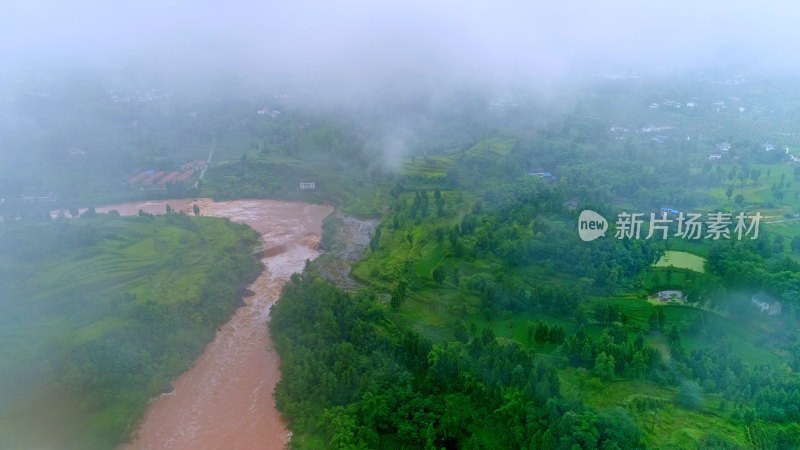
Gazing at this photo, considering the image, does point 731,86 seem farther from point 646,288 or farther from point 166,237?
point 166,237

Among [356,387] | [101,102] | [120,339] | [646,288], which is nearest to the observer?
[356,387]

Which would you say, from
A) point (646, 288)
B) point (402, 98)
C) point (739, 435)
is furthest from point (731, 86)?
point (739, 435)

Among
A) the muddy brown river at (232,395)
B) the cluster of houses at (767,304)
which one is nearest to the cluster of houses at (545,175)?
the cluster of houses at (767,304)

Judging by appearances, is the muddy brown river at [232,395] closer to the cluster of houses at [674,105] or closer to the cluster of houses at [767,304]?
the cluster of houses at [767,304]

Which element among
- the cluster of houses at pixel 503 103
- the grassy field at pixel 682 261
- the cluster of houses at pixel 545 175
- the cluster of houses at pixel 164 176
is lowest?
the grassy field at pixel 682 261

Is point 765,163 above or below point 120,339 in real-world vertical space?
above
